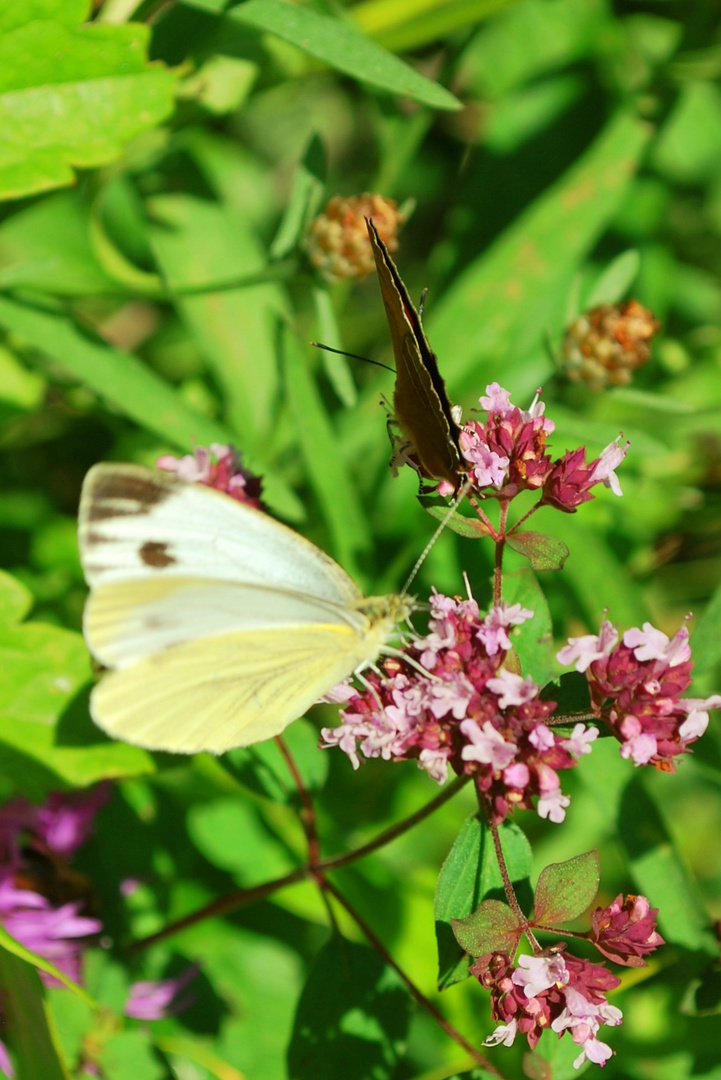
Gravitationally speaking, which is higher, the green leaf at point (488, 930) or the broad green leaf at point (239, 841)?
the green leaf at point (488, 930)

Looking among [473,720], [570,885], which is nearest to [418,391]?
[473,720]

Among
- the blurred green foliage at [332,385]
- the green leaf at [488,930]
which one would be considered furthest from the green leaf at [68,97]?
the green leaf at [488,930]

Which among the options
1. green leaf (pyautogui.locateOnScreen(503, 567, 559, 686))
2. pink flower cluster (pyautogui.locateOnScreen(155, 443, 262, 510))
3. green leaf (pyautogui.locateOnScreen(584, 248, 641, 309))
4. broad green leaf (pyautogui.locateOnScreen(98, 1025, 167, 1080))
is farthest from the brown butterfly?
broad green leaf (pyautogui.locateOnScreen(98, 1025, 167, 1080))

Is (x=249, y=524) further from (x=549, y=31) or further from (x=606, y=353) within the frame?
(x=549, y=31)

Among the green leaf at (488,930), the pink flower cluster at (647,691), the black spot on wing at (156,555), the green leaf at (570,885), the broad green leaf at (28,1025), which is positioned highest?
the pink flower cluster at (647,691)

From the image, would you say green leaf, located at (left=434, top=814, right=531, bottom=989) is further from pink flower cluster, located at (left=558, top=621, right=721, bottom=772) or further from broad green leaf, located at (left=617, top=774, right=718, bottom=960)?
broad green leaf, located at (left=617, top=774, right=718, bottom=960)

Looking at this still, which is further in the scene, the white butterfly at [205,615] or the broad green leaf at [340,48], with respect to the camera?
the broad green leaf at [340,48]

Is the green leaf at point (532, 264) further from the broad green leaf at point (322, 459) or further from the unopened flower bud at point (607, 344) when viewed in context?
the broad green leaf at point (322, 459)
